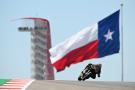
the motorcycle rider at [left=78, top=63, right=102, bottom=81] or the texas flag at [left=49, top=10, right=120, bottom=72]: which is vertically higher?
the texas flag at [left=49, top=10, right=120, bottom=72]

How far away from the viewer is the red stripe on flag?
27991 millimetres

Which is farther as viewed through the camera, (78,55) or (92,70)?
(78,55)

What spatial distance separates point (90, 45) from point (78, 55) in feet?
3.24

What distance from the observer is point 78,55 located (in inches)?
1121

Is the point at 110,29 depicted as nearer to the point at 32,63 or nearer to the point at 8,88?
the point at 8,88

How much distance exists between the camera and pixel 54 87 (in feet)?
74.3

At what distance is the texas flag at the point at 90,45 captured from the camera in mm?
28203

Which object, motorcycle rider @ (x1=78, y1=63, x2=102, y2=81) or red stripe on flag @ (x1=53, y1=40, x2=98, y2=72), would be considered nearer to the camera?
motorcycle rider @ (x1=78, y1=63, x2=102, y2=81)

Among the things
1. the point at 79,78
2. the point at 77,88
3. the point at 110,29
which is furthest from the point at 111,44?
the point at 77,88

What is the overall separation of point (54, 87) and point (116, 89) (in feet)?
9.59

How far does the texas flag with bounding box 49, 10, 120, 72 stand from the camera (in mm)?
28203

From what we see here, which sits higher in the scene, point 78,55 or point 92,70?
point 78,55

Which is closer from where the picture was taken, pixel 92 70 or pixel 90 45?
pixel 92 70

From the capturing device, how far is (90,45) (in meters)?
28.8
